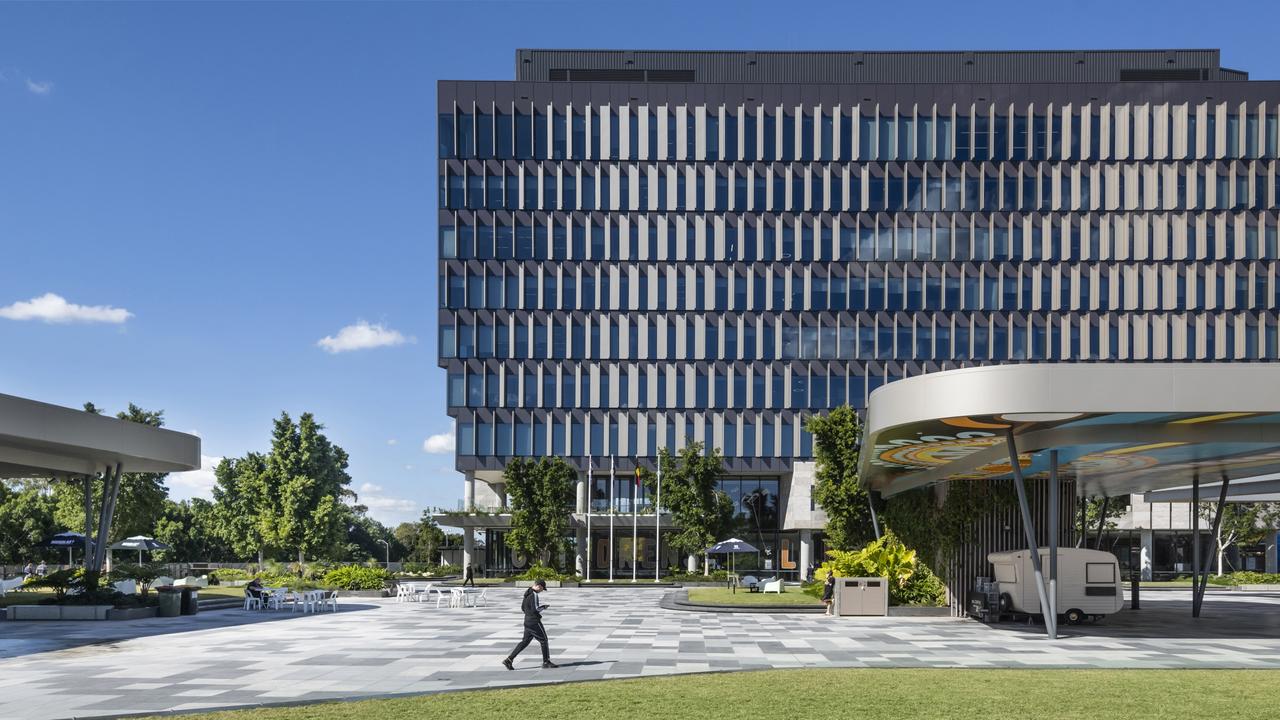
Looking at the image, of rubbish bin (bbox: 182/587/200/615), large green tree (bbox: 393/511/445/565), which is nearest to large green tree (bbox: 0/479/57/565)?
large green tree (bbox: 393/511/445/565)

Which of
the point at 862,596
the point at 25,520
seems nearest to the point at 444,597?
the point at 862,596

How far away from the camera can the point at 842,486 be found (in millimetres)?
45312

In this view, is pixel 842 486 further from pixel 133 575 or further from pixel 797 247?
pixel 797 247

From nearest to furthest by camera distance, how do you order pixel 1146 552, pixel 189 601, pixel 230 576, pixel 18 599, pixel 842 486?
pixel 189 601 → pixel 18 599 → pixel 842 486 → pixel 230 576 → pixel 1146 552

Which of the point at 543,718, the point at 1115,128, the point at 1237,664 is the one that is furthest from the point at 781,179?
the point at 543,718

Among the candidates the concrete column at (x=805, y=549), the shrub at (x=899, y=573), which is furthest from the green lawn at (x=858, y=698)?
the concrete column at (x=805, y=549)

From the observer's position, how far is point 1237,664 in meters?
21.2

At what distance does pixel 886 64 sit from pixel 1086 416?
75649mm

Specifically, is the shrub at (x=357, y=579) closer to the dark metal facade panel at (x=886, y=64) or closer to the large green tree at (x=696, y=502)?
the large green tree at (x=696, y=502)

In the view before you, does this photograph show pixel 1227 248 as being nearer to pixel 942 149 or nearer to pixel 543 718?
pixel 942 149

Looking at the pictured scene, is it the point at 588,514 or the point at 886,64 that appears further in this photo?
the point at 886,64

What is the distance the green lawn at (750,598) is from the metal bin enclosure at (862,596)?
9.25 ft

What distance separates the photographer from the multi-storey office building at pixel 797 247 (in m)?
80.8

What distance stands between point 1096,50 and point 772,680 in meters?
88.1
